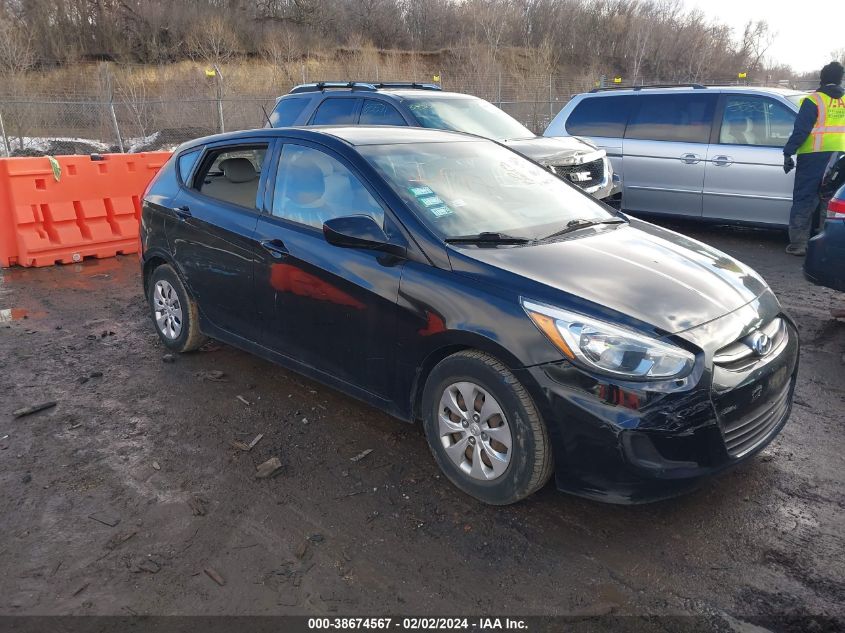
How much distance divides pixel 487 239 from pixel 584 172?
198 inches

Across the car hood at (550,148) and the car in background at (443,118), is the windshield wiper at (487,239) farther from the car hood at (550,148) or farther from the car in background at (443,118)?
the car in background at (443,118)

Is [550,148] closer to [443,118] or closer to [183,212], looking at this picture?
[443,118]

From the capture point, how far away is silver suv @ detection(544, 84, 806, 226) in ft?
27.0

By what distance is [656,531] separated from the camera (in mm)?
3064

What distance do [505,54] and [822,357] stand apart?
42.8 metres

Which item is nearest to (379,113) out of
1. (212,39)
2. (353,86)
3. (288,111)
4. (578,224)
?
(353,86)

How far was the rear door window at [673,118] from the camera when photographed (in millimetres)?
8711

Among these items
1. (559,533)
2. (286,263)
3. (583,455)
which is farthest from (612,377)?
(286,263)

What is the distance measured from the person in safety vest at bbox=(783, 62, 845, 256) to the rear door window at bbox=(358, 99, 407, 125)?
450 cm

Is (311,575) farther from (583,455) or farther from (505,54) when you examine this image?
(505,54)

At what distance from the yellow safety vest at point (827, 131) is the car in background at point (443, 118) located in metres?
2.17

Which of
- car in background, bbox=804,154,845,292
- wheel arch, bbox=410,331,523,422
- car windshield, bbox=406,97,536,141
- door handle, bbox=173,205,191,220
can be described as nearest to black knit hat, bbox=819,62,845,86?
car in background, bbox=804,154,845,292

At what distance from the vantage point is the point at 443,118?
8.31 metres

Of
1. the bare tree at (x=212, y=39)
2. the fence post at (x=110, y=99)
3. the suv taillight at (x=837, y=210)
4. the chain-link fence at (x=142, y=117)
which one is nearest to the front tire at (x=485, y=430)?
the suv taillight at (x=837, y=210)
